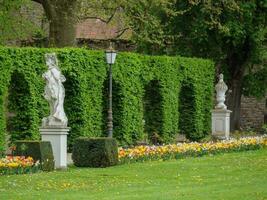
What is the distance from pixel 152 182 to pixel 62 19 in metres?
14.0

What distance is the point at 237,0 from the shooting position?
3816 centimetres

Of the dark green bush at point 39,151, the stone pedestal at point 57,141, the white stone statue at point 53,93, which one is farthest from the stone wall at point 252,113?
the dark green bush at point 39,151

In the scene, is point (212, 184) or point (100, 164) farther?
point (100, 164)

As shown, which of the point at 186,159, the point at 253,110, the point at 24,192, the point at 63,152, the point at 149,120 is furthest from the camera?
the point at 253,110

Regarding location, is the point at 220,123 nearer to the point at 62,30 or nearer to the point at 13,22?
the point at 62,30

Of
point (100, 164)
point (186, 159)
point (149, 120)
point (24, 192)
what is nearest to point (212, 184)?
point (24, 192)

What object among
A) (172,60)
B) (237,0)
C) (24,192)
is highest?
(237,0)

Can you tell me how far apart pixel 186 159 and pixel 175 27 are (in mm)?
15789

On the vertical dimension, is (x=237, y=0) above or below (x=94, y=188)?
above

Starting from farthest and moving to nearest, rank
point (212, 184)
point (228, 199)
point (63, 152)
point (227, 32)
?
1. point (227, 32)
2. point (63, 152)
3. point (212, 184)
4. point (228, 199)

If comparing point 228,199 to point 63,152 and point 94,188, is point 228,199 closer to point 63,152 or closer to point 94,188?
point 94,188

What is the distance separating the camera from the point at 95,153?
22.2 m

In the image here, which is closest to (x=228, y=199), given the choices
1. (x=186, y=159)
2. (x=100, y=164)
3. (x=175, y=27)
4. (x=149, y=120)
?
(x=100, y=164)

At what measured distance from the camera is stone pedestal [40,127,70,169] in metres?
21.7
